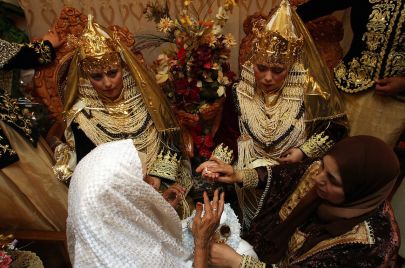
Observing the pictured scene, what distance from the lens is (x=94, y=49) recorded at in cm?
179

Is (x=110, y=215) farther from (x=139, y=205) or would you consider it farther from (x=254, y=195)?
(x=254, y=195)

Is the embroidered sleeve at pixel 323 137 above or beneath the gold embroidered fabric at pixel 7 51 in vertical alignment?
beneath

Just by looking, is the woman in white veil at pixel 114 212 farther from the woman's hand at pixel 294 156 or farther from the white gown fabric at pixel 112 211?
the woman's hand at pixel 294 156

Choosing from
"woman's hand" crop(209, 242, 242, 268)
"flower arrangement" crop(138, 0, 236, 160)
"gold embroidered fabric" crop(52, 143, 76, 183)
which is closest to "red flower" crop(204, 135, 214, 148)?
"flower arrangement" crop(138, 0, 236, 160)

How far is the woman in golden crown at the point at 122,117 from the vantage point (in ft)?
6.44

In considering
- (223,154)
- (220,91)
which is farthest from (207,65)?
(223,154)

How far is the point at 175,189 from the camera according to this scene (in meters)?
1.95

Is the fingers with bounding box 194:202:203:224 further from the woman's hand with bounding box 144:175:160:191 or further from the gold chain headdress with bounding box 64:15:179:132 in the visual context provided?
the gold chain headdress with bounding box 64:15:179:132

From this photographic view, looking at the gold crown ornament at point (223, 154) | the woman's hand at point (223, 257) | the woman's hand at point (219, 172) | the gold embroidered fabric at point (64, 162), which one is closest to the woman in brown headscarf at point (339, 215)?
the woman's hand at point (223, 257)

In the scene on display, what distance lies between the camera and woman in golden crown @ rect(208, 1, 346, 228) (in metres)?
1.88

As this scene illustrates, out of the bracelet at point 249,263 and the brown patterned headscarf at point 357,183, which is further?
the bracelet at point 249,263

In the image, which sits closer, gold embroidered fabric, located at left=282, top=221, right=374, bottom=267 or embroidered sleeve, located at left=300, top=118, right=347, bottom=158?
gold embroidered fabric, located at left=282, top=221, right=374, bottom=267

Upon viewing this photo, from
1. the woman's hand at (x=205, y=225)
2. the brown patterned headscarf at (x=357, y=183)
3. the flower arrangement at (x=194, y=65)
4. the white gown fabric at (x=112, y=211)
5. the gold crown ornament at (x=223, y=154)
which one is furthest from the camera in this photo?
the gold crown ornament at (x=223, y=154)

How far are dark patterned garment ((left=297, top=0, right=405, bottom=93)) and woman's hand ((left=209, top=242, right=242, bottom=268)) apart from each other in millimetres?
1446
